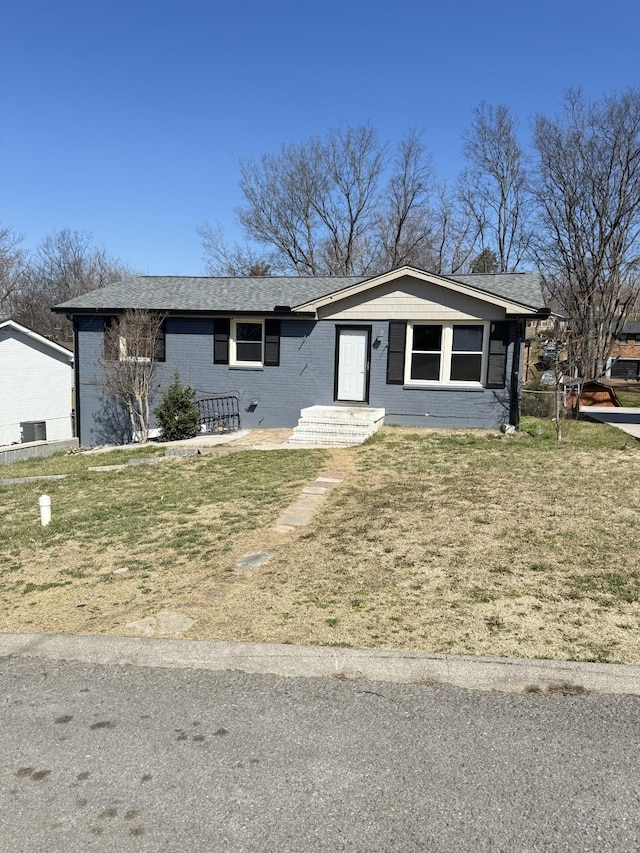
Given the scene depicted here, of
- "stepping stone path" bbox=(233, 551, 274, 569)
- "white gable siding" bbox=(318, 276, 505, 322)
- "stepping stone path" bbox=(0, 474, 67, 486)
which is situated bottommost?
"stepping stone path" bbox=(0, 474, 67, 486)

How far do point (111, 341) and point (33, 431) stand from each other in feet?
34.7

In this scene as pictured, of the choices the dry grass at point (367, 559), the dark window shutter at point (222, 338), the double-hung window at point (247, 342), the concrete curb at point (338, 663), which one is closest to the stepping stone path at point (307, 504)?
the dry grass at point (367, 559)

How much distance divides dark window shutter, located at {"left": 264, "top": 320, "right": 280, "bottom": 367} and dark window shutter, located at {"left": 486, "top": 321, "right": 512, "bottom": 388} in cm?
495

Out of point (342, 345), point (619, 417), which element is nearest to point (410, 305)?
point (342, 345)

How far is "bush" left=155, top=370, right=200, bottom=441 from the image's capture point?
13195mm

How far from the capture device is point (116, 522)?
6.76 meters

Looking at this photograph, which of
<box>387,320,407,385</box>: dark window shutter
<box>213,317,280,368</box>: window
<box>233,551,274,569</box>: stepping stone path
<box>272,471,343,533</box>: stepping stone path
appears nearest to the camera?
<box>233,551,274,569</box>: stepping stone path

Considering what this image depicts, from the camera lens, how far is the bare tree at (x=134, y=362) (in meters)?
13.8

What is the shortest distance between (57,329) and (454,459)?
116 feet

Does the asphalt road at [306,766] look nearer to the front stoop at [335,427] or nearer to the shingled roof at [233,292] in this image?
the front stoop at [335,427]

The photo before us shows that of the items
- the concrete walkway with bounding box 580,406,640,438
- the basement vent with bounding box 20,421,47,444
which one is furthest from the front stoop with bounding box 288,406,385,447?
the basement vent with bounding box 20,421,47,444

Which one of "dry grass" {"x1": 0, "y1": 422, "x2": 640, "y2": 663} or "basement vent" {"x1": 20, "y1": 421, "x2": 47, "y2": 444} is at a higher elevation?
"dry grass" {"x1": 0, "y1": 422, "x2": 640, "y2": 663}

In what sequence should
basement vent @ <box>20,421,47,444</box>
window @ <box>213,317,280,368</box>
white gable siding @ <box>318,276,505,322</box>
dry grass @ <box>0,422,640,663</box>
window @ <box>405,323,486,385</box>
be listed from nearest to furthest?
dry grass @ <box>0,422,640,663</box>
white gable siding @ <box>318,276,505,322</box>
window @ <box>405,323,486,385</box>
window @ <box>213,317,280,368</box>
basement vent @ <box>20,421,47,444</box>

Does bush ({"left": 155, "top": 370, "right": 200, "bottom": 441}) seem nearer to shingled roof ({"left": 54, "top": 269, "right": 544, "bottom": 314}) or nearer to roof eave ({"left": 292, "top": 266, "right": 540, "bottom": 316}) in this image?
shingled roof ({"left": 54, "top": 269, "right": 544, "bottom": 314})
